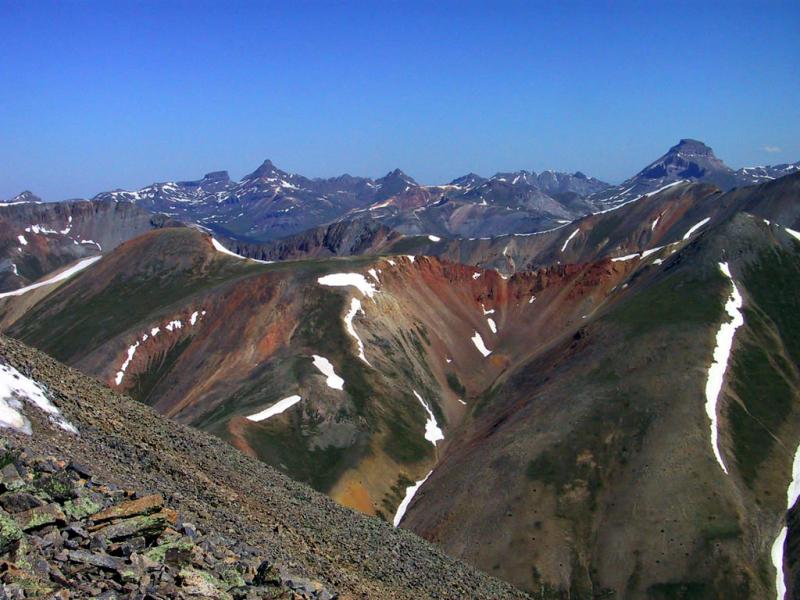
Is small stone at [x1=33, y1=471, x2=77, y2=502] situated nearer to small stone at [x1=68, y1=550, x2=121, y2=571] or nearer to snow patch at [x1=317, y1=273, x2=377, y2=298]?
small stone at [x1=68, y1=550, x2=121, y2=571]

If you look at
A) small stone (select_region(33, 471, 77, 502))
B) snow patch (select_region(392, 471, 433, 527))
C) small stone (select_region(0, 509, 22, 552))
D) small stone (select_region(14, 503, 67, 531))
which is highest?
small stone (select_region(0, 509, 22, 552))

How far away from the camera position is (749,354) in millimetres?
103000

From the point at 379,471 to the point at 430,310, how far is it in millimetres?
57053

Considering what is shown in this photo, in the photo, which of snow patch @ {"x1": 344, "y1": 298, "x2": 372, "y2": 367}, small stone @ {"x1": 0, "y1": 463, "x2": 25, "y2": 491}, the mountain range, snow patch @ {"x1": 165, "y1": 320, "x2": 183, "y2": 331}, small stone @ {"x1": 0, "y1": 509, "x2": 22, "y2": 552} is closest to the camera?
small stone @ {"x1": 0, "y1": 509, "x2": 22, "y2": 552}

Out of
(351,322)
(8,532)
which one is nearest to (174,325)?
(351,322)

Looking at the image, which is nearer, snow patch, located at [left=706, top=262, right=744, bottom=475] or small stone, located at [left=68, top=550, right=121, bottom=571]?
small stone, located at [left=68, top=550, right=121, bottom=571]

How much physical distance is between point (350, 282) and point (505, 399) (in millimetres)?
37703

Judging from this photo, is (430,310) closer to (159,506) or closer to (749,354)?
(749,354)

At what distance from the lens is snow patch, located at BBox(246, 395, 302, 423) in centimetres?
9646

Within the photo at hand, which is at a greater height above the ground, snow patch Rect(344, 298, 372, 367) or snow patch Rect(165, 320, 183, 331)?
snow patch Rect(344, 298, 372, 367)

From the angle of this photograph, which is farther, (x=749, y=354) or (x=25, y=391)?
(x=749, y=354)

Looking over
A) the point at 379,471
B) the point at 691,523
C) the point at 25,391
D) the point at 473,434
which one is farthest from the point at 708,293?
the point at 25,391

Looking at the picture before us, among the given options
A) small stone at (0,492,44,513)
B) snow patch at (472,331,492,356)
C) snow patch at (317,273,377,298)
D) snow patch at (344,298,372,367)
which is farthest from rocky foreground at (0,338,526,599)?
snow patch at (472,331,492,356)

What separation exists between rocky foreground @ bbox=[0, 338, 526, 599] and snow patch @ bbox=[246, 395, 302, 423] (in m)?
51.1
